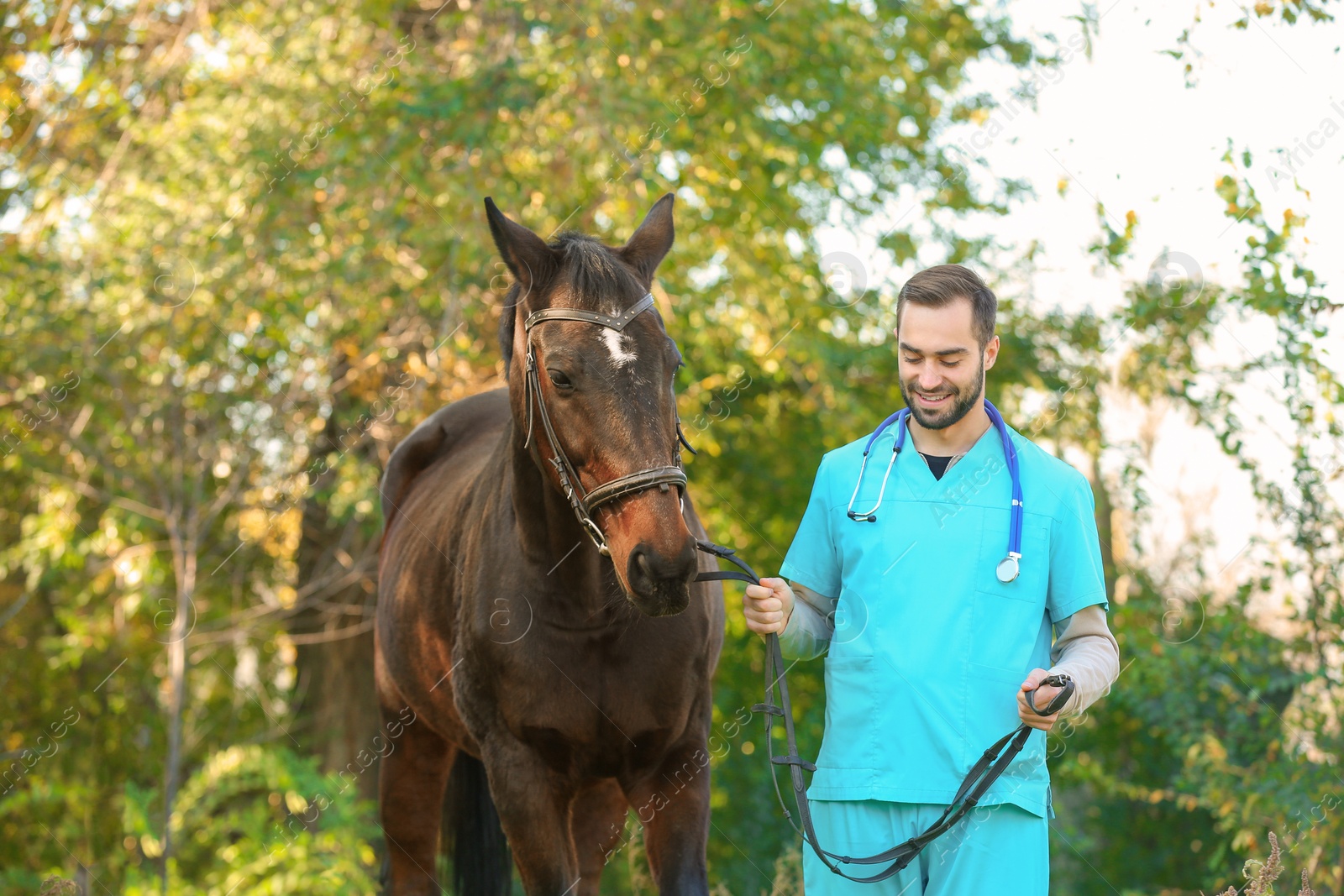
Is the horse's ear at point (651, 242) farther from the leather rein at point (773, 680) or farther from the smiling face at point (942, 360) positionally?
the smiling face at point (942, 360)

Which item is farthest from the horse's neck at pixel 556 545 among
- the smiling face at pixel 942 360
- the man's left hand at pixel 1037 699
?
the man's left hand at pixel 1037 699

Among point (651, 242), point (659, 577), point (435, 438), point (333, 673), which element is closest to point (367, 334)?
point (435, 438)

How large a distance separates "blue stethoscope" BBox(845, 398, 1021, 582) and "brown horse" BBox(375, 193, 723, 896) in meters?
0.41

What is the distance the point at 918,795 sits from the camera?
7.25 feet

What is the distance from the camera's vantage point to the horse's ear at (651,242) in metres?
3.07

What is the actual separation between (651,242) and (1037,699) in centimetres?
172

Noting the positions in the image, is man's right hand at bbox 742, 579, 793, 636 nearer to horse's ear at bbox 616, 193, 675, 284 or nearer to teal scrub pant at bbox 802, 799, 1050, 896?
teal scrub pant at bbox 802, 799, 1050, 896

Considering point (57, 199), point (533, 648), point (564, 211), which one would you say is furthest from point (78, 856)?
point (533, 648)

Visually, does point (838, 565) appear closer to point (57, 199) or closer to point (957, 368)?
point (957, 368)

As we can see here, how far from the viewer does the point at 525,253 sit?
2.90 metres

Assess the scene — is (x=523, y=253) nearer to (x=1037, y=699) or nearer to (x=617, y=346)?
(x=617, y=346)

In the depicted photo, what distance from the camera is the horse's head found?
7.82ft

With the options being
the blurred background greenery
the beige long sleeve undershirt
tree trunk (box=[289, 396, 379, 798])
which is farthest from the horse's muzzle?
tree trunk (box=[289, 396, 379, 798])

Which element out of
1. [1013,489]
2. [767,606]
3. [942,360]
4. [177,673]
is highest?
[942,360]
